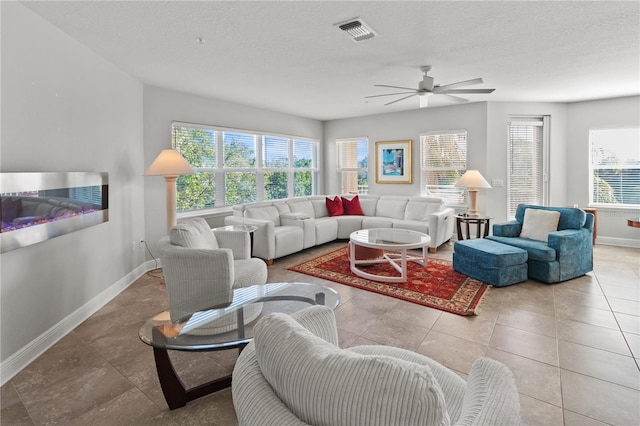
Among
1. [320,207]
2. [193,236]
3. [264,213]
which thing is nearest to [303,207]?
[320,207]

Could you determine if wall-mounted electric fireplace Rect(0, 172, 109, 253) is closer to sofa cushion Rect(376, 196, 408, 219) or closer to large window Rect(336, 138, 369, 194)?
sofa cushion Rect(376, 196, 408, 219)

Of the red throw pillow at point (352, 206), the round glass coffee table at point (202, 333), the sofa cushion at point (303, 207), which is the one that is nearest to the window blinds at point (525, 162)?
the red throw pillow at point (352, 206)

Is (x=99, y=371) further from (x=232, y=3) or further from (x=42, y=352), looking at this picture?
(x=232, y=3)

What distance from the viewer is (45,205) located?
2.39 m

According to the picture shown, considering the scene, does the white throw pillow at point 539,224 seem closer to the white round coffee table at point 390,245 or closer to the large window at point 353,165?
the white round coffee table at point 390,245

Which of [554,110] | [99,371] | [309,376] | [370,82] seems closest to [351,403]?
[309,376]

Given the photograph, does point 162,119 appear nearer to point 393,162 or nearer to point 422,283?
point 422,283

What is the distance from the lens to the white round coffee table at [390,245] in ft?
12.7

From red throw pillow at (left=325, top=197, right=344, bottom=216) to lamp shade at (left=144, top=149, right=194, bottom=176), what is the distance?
9.92 feet

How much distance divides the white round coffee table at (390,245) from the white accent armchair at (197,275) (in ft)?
5.09

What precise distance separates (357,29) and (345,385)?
2.78m

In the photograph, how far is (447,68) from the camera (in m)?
3.81

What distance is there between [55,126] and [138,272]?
2.13 metres

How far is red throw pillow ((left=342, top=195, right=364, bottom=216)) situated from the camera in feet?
21.1
